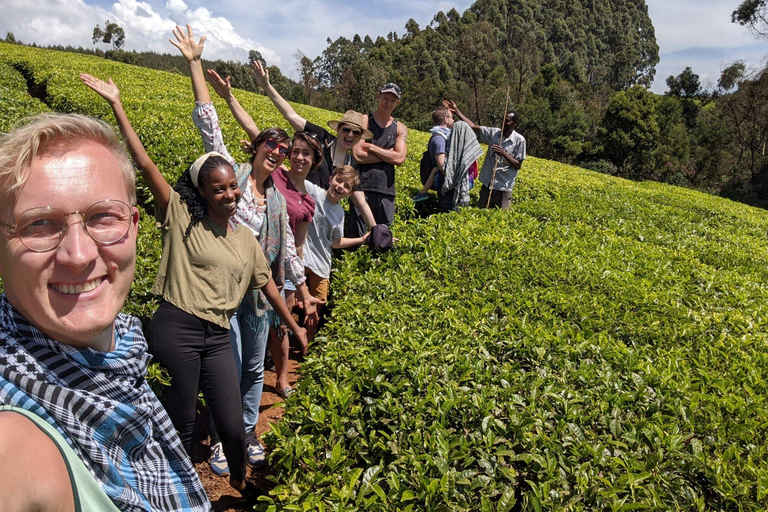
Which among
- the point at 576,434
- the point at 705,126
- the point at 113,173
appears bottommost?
the point at 576,434

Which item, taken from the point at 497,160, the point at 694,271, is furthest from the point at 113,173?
the point at 497,160

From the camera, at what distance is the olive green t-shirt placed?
254 cm

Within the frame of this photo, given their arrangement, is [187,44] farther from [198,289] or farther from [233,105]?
[198,289]

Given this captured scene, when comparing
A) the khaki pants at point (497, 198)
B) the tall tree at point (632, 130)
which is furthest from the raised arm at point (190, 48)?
the tall tree at point (632, 130)

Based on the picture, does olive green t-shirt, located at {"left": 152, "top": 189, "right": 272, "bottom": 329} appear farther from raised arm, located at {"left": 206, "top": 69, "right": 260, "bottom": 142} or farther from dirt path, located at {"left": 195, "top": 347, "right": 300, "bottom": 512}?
raised arm, located at {"left": 206, "top": 69, "right": 260, "bottom": 142}

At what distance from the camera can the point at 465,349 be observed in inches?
115

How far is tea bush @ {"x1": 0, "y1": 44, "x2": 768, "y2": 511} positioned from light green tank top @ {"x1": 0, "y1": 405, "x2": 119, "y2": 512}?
44.5 inches

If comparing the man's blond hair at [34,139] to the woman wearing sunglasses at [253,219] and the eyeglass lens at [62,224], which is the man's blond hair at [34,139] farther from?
the woman wearing sunglasses at [253,219]

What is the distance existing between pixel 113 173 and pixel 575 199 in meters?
8.42

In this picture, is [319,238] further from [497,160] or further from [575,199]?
[575,199]

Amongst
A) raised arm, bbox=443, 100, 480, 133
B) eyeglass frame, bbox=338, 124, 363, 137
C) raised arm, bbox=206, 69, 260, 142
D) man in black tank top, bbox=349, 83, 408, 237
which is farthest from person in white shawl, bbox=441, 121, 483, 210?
raised arm, bbox=206, 69, 260, 142

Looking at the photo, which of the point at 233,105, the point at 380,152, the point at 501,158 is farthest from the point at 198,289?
the point at 501,158

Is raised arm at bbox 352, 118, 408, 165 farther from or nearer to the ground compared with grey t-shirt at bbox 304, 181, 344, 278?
farther from the ground

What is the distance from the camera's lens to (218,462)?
3.24 m
